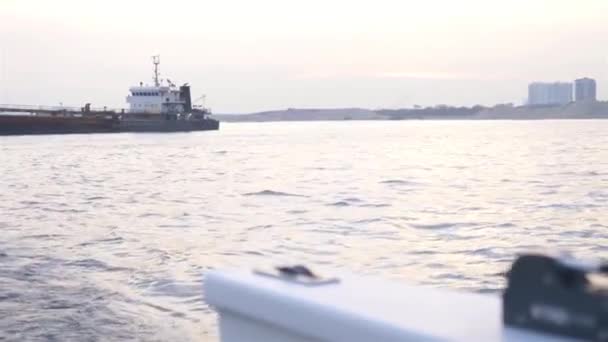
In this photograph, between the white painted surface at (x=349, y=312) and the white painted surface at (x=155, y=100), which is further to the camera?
the white painted surface at (x=155, y=100)

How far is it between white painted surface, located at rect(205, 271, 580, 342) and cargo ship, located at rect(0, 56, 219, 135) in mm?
71491

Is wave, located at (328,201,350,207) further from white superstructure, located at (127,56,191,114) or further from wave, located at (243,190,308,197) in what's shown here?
white superstructure, located at (127,56,191,114)

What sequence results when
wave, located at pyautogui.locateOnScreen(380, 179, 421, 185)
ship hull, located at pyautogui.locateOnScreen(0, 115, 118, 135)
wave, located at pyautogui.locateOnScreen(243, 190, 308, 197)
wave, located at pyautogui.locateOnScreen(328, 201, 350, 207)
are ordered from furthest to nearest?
ship hull, located at pyautogui.locateOnScreen(0, 115, 118, 135)
wave, located at pyautogui.locateOnScreen(380, 179, 421, 185)
wave, located at pyautogui.locateOnScreen(243, 190, 308, 197)
wave, located at pyautogui.locateOnScreen(328, 201, 350, 207)

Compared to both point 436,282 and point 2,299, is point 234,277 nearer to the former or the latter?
point 2,299

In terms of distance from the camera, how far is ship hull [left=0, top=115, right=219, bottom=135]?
70562mm

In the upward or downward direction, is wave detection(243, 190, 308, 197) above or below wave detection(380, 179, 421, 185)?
above

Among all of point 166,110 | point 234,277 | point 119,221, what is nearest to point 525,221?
point 119,221

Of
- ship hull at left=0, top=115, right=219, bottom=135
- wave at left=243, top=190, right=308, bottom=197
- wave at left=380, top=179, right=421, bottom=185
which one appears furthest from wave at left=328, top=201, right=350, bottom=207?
ship hull at left=0, top=115, right=219, bottom=135

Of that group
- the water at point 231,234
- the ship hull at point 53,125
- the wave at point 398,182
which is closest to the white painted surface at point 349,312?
the water at point 231,234

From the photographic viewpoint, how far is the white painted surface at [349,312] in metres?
1.41

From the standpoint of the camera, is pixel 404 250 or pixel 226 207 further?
pixel 226 207

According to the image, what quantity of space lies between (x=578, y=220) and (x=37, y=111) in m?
66.9

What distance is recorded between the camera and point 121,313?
21.1 ft

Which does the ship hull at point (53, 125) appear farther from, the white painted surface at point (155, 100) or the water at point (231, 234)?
the water at point (231, 234)
